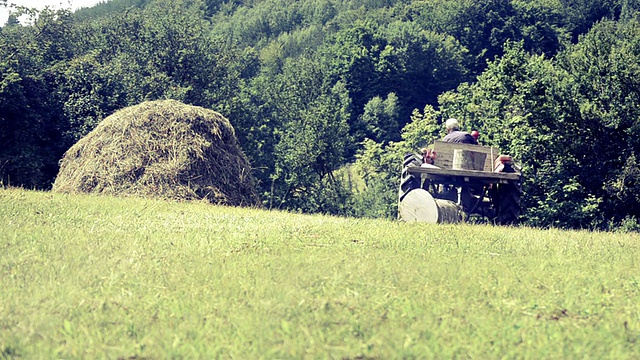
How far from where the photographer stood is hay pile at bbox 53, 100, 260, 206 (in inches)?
754

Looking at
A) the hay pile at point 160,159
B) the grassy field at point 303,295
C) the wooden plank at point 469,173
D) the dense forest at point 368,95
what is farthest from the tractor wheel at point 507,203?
the dense forest at point 368,95

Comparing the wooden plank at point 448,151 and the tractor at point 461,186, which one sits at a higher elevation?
the wooden plank at point 448,151

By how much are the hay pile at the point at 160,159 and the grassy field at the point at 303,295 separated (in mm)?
8047

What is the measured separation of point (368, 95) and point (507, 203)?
2419 inches

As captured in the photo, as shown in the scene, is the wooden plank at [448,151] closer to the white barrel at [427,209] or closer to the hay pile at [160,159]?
the white barrel at [427,209]

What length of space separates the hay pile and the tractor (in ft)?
17.9

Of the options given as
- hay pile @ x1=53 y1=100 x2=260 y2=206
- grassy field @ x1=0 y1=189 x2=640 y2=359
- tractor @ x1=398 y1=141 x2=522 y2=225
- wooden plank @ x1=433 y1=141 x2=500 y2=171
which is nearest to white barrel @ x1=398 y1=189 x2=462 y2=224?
tractor @ x1=398 y1=141 x2=522 y2=225

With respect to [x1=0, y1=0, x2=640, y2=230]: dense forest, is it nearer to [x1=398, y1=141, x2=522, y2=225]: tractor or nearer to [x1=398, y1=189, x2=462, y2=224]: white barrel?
[x1=398, y1=141, x2=522, y2=225]: tractor

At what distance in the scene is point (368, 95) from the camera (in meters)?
77.7

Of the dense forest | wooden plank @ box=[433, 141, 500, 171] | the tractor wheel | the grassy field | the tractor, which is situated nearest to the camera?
the grassy field

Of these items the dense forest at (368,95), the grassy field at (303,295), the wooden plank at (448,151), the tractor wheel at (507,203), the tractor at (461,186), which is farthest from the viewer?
the dense forest at (368,95)

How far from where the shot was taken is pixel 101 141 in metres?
20.2

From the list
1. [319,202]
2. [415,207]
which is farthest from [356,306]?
[319,202]

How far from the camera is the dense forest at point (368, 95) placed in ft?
83.6
